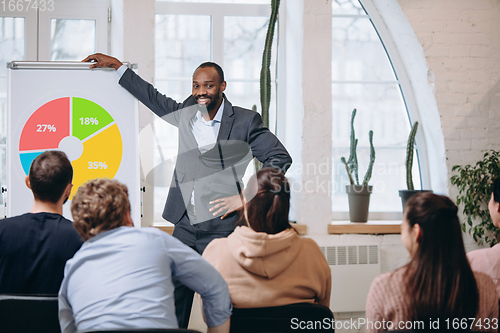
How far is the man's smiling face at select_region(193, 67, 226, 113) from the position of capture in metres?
2.20

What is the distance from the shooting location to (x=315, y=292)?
1391 mm

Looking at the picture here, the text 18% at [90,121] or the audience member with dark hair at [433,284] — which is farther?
the text 18% at [90,121]

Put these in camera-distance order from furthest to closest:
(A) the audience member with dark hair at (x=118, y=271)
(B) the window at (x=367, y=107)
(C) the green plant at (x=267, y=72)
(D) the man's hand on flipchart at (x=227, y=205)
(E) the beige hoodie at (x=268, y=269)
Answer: (B) the window at (x=367, y=107) → (C) the green plant at (x=267, y=72) → (D) the man's hand on flipchart at (x=227, y=205) → (E) the beige hoodie at (x=268, y=269) → (A) the audience member with dark hair at (x=118, y=271)

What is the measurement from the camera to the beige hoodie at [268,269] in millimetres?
1315

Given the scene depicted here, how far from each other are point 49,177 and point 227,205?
2.76 ft

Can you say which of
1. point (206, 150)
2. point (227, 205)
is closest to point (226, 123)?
point (206, 150)

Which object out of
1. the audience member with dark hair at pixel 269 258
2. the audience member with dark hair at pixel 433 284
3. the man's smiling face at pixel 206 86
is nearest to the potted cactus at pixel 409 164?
the man's smiling face at pixel 206 86

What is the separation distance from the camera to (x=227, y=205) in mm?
2068

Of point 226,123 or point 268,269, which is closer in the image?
point 268,269

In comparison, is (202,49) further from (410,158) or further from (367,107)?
(410,158)

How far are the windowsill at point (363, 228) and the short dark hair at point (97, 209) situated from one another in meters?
1.91

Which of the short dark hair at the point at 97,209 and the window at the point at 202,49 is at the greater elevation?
the window at the point at 202,49

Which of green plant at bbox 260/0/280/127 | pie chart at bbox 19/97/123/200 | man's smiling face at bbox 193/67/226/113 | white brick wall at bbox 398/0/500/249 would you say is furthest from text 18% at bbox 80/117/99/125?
white brick wall at bbox 398/0/500/249

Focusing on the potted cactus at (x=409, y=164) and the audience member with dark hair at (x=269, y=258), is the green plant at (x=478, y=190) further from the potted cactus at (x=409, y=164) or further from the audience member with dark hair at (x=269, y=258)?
the audience member with dark hair at (x=269, y=258)
